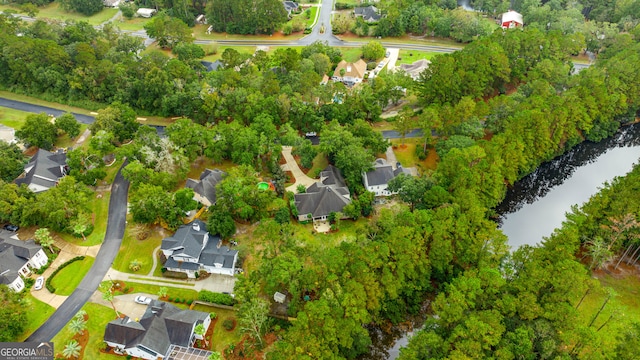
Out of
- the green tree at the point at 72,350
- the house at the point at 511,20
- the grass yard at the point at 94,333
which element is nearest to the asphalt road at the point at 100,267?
the grass yard at the point at 94,333

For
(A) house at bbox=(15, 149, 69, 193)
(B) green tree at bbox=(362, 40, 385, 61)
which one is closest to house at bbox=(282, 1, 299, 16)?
(B) green tree at bbox=(362, 40, 385, 61)

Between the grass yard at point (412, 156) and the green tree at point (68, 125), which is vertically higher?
the grass yard at point (412, 156)

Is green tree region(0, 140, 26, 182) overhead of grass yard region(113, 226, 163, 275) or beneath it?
overhead

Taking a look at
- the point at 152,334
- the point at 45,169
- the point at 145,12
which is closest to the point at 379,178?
the point at 152,334

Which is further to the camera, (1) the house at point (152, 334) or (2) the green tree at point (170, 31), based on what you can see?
(2) the green tree at point (170, 31)

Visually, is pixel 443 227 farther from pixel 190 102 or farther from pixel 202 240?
pixel 190 102

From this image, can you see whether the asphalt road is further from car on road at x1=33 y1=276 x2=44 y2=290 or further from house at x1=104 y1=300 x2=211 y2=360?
house at x1=104 y1=300 x2=211 y2=360

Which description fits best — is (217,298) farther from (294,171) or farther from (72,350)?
(294,171)

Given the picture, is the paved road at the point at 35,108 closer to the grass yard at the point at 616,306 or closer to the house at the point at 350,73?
the house at the point at 350,73
